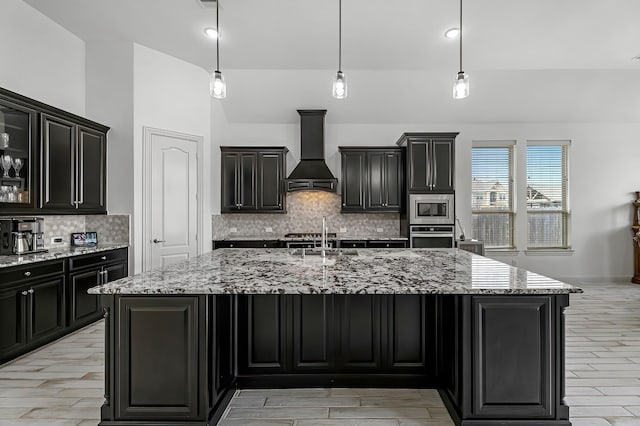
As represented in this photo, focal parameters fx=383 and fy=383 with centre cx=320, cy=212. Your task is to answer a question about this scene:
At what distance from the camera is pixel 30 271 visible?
140 inches

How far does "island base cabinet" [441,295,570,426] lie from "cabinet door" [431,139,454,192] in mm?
4082

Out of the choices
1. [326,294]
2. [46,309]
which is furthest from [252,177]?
[326,294]

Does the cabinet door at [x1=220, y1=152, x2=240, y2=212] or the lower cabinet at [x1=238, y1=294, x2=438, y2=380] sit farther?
the cabinet door at [x1=220, y1=152, x2=240, y2=212]

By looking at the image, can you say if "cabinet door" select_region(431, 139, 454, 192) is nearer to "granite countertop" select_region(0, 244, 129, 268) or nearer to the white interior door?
the white interior door

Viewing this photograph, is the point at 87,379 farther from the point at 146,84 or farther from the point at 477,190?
the point at 477,190

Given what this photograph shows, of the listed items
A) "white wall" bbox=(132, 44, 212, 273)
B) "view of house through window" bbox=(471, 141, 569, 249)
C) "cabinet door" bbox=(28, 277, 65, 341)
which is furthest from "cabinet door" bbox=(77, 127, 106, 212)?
"view of house through window" bbox=(471, 141, 569, 249)

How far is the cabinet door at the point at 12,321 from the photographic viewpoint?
10.7ft

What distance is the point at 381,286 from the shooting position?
2121 mm

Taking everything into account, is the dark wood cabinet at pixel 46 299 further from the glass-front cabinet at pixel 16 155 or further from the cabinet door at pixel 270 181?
the cabinet door at pixel 270 181

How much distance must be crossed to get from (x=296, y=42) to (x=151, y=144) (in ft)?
8.03

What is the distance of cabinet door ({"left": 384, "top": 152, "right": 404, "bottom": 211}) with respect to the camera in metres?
6.46

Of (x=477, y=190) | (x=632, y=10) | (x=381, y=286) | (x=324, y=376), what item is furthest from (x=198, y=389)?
(x=477, y=190)

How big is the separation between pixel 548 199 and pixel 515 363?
598 cm

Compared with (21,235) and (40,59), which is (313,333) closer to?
(21,235)
